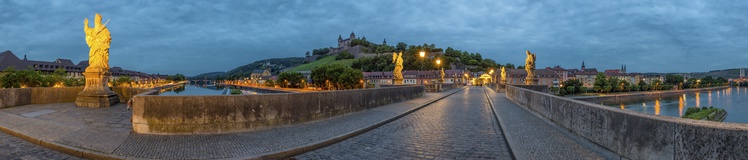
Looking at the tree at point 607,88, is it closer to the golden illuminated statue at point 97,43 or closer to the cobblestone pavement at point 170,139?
the cobblestone pavement at point 170,139

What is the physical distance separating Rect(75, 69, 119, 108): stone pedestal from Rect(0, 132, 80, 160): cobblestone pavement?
7.48 meters

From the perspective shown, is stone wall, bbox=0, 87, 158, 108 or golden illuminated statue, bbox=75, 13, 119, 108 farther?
golden illuminated statue, bbox=75, 13, 119, 108

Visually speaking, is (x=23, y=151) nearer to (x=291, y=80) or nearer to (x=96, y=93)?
(x=96, y=93)

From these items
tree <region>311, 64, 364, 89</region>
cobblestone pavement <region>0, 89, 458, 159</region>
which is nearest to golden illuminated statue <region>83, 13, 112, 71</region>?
cobblestone pavement <region>0, 89, 458, 159</region>

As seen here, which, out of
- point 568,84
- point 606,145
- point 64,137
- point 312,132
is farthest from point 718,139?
point 568,84

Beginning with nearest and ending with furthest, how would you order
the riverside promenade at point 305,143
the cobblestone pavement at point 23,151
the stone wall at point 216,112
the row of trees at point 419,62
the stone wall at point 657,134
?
Answer: the stone wall at point 657,134 → the cobblestone pavement at point 23,151 → the riverside promenade at point 305,143 → the stone wall at point 216,112 → the row of trees at point 419,62

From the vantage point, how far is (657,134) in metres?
4.14

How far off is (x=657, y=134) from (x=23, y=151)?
31.2 ft

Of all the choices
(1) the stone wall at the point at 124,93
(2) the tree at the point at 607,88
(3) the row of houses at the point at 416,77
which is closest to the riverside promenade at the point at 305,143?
(1) the stone wall at the point at 124,93

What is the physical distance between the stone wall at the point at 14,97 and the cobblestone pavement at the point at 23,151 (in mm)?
8041

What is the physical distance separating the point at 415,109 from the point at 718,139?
1077 centimetres

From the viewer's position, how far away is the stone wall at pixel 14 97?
1233 centimetres

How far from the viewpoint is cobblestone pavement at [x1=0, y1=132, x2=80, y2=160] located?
561 centimetres

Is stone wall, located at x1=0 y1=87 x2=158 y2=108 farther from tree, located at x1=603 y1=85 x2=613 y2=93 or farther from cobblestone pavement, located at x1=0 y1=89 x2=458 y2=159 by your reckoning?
tree, located at x1=603 y1=85 x2=613 y2=93
